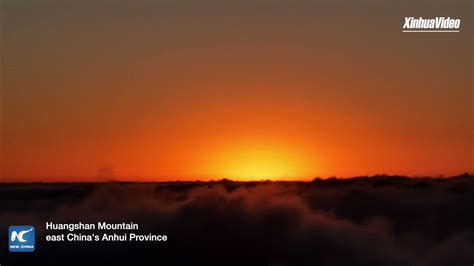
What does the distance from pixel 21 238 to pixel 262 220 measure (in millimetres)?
3587

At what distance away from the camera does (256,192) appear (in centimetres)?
1045

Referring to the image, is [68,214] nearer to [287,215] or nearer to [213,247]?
[213,247]

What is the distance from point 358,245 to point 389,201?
127 cm

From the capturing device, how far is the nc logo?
8.04 meters

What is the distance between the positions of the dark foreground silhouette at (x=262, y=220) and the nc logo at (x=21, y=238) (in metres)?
0.09

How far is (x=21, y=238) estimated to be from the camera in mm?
8055

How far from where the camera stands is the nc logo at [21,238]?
8.04 meters

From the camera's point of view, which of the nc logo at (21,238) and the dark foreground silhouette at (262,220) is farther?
the dark foreground silhouette at (262,220)

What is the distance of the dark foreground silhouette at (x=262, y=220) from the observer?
8.70 m

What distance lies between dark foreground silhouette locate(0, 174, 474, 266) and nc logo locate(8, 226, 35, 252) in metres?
0.09

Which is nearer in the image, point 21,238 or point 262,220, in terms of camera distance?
point 21,238

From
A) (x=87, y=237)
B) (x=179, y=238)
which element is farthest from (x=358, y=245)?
(x=87, y=237)

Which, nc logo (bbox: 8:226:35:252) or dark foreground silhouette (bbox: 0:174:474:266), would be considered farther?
dark foreground silhouette (bbox: 0:174:474:266)

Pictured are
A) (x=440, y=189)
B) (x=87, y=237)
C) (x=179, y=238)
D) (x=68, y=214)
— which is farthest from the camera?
(x=440, y=189)
